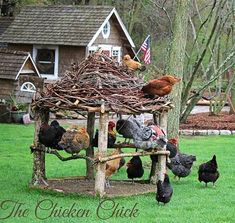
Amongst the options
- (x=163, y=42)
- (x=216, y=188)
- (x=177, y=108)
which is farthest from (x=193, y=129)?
(x=163, y=42)

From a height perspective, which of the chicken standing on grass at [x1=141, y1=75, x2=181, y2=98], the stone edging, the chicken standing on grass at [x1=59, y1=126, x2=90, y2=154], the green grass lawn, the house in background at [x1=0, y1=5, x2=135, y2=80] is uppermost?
the house in background at [x1=0, y1=5, x2=135, y2=80]

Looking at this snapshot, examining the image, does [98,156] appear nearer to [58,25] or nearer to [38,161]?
[38,161]

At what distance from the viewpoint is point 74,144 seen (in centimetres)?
977

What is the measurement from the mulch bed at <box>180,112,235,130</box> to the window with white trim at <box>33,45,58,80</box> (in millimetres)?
7784

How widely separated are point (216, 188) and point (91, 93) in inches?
117

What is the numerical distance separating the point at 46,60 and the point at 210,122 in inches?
399

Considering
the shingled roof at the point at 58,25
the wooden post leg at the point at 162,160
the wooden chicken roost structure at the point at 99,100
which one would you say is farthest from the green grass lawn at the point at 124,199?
the shingled roof at the point at 58,25

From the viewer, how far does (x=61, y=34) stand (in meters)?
29.7

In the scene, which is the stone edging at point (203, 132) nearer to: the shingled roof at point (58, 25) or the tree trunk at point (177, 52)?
the tree trunk at point (177, 52)

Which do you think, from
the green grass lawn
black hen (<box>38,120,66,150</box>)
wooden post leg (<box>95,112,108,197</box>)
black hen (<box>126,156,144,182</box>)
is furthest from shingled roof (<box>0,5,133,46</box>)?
wooden post leg (<box>95,112,108,197</box>)

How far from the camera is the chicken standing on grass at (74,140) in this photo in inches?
385

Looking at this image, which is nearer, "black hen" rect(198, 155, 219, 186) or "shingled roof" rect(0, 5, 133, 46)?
"black hen" rect(198, 155, 219, 186)

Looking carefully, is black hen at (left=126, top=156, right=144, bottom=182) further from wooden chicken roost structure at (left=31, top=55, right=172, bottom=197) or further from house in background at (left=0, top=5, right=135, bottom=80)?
house in background at (left=0, top=5, right=135, bottom=80)

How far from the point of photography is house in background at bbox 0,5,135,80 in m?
29.3
